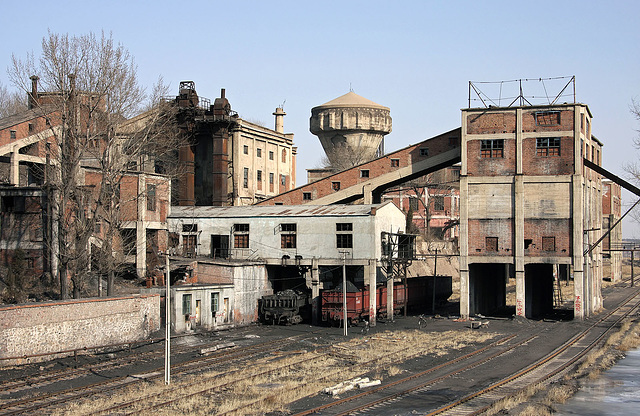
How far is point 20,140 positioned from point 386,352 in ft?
112

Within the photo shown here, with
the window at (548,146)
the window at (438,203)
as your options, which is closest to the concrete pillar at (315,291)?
the window at (548,146)

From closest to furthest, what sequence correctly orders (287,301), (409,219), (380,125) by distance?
1. (287,301)
2. (409,219)
3. (380,125)

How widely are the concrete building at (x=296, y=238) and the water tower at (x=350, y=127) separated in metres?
33.2

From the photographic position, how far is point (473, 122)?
1880 inches

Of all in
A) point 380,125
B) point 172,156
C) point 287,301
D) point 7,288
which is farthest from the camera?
point 380,125

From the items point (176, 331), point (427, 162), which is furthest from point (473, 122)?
point (176, 331)

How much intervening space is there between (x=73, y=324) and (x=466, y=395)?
17.8m

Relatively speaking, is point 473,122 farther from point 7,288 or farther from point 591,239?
point 7,288

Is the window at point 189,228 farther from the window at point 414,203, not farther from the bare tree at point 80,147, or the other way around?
the window at point 414,203

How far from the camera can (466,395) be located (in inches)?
936

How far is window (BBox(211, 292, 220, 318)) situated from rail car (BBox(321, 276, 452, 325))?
634cm

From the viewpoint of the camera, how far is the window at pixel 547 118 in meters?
46.2

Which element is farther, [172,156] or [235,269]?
[172,156]

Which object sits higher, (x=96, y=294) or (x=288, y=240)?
(x=288, y=240)
